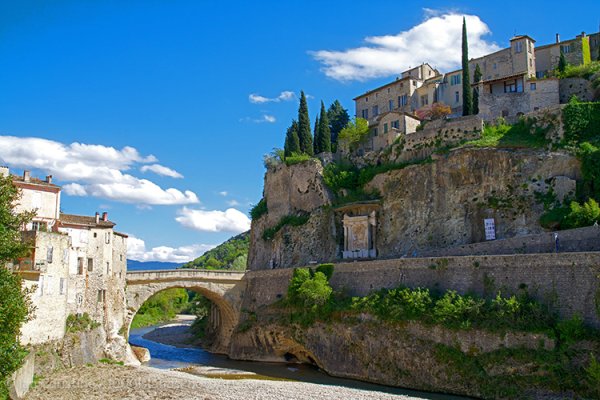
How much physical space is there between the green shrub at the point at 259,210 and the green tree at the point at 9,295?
34.8 metres

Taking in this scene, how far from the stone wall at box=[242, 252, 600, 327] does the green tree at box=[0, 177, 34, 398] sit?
71.0 feet

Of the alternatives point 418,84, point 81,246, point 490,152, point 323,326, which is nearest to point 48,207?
point 81,246

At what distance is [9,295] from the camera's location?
2656 cm

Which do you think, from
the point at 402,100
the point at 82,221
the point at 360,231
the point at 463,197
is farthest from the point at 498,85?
the point at 82,221

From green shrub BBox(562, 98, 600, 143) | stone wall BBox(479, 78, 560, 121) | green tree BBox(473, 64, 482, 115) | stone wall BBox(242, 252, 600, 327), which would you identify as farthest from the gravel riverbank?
green tree BBox(473, 64, 482, 115)

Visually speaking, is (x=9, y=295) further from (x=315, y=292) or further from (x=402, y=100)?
(x=402, y=100)

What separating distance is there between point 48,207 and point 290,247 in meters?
23.6

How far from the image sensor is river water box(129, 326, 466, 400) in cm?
3478

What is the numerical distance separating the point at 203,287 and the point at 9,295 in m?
24.5

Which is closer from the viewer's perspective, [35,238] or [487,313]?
[487,313]

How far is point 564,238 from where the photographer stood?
34.9 meters

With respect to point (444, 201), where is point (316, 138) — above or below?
above

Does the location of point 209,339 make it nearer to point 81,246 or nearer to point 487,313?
point 81,246

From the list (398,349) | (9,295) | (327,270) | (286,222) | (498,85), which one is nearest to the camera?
(9,295)
